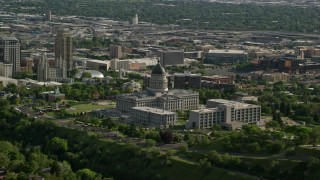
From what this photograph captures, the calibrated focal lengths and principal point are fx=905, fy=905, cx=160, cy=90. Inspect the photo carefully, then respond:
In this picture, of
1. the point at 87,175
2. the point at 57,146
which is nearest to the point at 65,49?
the point at 57,146

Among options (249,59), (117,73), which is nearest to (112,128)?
(117,73)

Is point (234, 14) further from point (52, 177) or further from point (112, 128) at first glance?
point (52, 177)

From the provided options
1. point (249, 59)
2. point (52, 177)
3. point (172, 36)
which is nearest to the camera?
point (52, 177)

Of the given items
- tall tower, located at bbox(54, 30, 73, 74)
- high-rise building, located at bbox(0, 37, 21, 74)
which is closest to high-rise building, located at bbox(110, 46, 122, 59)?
tall tower, located at bbox(54, 30, 73, 74)

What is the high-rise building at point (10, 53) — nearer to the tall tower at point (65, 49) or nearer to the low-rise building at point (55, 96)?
the tall tower at point (65, 49)

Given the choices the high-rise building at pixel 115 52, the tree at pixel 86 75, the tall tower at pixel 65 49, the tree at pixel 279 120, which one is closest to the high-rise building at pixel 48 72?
the tree at pixel 86 75

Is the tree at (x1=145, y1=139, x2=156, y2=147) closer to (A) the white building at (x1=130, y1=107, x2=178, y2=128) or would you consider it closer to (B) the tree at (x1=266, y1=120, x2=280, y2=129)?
(A) the white building at (x1=130, y1=107, x2=178, y2=128)

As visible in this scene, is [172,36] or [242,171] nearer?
[242,171]

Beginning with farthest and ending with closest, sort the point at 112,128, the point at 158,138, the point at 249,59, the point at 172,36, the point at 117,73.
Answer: the point at 172,36, the point at 249,59, the point at 117,73, the point at 112,128, the point at 158,138
